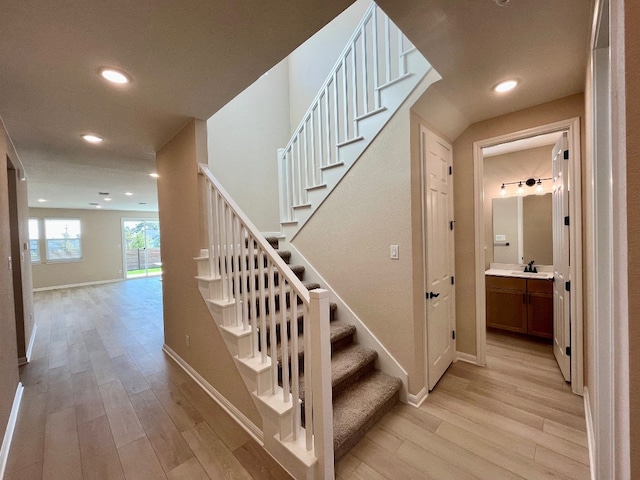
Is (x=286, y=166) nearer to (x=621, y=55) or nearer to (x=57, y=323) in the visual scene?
(x=621, y=55)

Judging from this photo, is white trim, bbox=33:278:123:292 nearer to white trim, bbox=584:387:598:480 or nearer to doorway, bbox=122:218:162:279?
doorway, bbox=122:218:162:279

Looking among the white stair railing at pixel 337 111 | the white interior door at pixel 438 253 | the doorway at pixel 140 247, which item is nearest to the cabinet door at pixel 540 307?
the white interior door at pixel 438 253

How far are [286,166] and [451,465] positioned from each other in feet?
9.89

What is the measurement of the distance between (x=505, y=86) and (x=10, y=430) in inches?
169

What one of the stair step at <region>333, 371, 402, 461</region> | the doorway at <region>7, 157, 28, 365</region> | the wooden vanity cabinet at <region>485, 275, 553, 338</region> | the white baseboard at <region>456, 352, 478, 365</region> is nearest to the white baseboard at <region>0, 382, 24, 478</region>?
the doorway at <region>7, 157, 28, 365</region>

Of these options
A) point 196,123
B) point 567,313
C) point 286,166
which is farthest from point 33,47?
point 567,313

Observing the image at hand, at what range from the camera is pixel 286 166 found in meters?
3.25

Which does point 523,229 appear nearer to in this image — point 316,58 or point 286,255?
point 286,255

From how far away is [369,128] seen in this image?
90.3 inches

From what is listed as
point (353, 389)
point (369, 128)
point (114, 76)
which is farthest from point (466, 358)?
point (114, 76)

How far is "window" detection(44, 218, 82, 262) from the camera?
7754 mm

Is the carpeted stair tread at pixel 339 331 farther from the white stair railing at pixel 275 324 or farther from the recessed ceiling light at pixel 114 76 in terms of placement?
the recessed ceiling light at pixel 114 76

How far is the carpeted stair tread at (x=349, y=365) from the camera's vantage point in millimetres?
1982

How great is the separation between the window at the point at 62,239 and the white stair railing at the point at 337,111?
8586mm
